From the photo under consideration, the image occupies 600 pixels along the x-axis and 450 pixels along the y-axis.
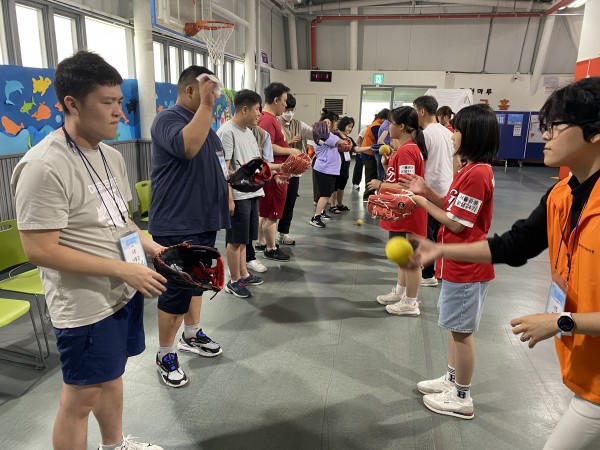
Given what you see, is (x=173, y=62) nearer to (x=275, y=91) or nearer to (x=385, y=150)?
(x=275, y=91)

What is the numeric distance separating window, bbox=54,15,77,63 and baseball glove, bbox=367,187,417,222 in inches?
177

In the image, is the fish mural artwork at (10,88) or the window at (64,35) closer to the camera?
the fish mural artwork at (10,88)

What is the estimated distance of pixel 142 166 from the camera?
6234 millimetres

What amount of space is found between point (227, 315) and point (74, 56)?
90.8 inches

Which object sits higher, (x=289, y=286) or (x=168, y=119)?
(x=168, y=119)

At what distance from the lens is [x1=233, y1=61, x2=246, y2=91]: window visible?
10.7 m

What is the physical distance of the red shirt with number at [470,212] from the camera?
1907mm

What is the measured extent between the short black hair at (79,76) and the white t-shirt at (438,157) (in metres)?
2.75

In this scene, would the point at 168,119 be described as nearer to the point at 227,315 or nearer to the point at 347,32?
the point at 227,315

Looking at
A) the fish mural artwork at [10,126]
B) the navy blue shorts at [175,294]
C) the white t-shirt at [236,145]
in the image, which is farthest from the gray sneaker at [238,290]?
the fish mural artwork at [10,126]

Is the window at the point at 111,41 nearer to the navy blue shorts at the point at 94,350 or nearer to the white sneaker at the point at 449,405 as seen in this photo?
the navy blue shorts at the point at 94,350

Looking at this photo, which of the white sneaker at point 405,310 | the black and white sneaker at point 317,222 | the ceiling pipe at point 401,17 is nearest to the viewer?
the white sneaker at point 405,310

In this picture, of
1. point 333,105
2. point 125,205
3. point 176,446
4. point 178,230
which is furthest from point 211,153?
point 333,105

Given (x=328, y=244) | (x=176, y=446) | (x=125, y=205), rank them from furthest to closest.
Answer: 1. (x=328, y=244)
2. (x=176, y=446)
3. (x=125, y=205)
